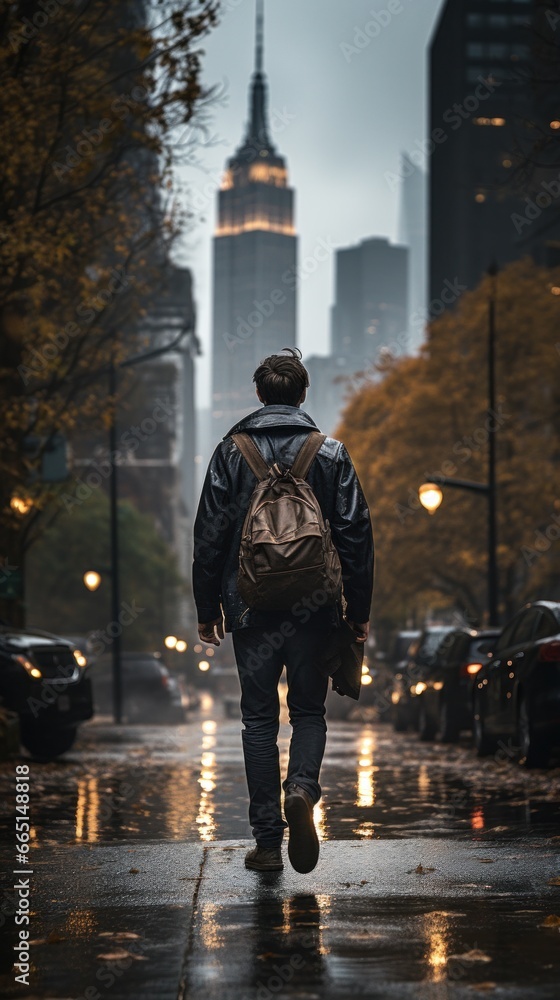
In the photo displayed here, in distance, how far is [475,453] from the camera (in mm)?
44312

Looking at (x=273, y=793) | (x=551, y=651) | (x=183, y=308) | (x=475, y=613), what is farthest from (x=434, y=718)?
(x=183, y=308)

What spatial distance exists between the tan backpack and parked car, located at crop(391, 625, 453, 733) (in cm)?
1772

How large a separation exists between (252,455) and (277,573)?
61 centimetres

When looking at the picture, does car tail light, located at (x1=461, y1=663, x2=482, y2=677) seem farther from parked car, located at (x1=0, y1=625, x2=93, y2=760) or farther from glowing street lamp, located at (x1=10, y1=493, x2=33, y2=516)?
glowing street lamp, located at (x1=10, y1=493, x2=33, y2=516)

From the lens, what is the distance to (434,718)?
2122 centimetres

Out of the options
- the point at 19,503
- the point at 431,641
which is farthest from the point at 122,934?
the point at 431,641

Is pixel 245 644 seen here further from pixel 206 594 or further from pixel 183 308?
pixel 183 308

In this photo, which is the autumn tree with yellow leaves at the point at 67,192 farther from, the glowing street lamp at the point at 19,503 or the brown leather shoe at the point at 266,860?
the brown leather shoe at the point at 266,860

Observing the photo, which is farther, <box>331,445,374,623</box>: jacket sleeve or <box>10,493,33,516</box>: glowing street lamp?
<box>10,493,33,516</box>: glowing street lamp

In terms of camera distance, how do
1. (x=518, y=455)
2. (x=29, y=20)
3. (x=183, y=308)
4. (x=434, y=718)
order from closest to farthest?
(x=29, y=20), (x=434, y=718), (x=518, y=455), (x=183, y=308)

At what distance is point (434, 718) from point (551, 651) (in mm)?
8266

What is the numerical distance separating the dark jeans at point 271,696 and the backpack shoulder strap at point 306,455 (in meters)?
0.58

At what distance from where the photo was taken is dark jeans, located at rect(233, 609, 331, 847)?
21.7ft

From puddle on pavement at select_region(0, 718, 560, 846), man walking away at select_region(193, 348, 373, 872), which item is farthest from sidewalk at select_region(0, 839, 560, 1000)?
puddle on pavement at select_region(0, 718, 560, 846)
